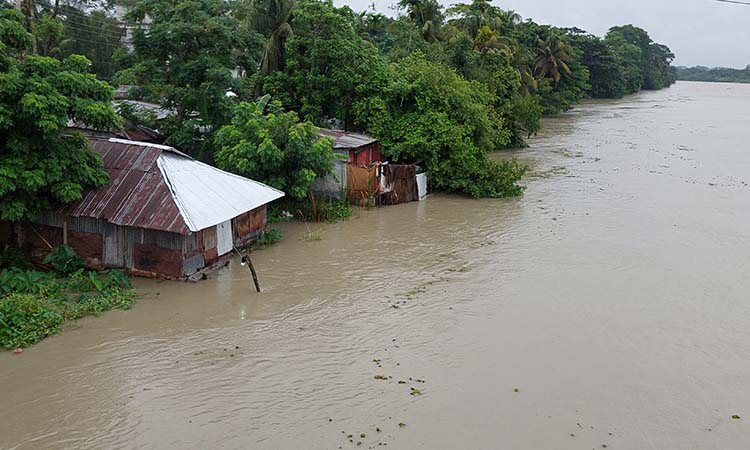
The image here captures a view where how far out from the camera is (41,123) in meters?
9.90

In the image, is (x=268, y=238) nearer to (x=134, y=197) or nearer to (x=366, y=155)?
(x=134, y=197)

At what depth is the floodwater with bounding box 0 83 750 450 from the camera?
7.14 metres

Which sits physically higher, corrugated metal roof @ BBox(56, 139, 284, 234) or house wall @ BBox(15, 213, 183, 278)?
corrugated metal roof @ BBox(56, 139, 284, 234)

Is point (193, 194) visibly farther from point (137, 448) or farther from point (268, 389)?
point (137, 448)

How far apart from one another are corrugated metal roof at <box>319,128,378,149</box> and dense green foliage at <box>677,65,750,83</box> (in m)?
137

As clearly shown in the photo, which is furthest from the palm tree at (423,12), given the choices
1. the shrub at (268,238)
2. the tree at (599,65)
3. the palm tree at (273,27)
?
the tree at (599,65)

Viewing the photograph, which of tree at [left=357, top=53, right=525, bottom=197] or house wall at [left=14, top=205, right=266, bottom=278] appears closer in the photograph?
house wall at [left=14, top=205, right=266, bottom=278]

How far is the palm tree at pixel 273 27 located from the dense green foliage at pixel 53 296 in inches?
403

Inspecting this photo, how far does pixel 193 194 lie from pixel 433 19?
21640 mm

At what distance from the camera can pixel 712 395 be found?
26.5ft

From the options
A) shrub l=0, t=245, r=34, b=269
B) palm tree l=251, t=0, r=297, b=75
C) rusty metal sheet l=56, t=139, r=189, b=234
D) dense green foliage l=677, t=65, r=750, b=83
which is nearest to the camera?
rusty metal sheet l=56, t=139, r=189, b=234

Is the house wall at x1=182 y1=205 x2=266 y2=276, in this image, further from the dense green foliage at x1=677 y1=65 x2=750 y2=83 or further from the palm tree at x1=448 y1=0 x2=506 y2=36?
the dense green foliage at x1=677 y1=65 x2=750 y2=83

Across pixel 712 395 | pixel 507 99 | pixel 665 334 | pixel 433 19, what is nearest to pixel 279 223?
pixel 665 334

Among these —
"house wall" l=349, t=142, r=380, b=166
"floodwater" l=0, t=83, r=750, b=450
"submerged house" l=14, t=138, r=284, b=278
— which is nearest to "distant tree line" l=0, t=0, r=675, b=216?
"house wall" l=349, t=142, r=380, b=166
